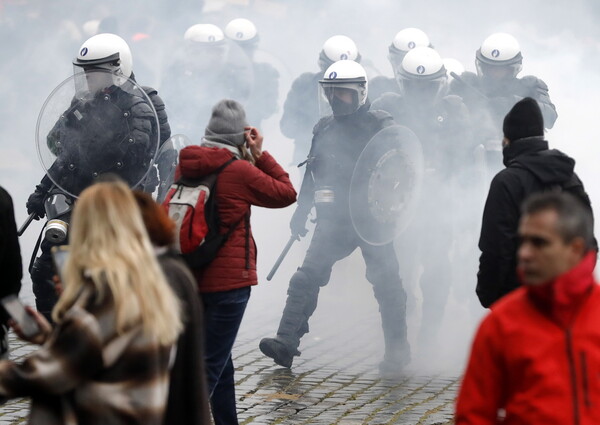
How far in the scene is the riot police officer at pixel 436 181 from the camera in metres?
8.76

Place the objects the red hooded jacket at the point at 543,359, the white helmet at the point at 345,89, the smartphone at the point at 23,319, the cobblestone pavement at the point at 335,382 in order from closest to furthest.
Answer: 1. the red hooded jacket at the point at 543,359
2. the smartphone at the point at 23,319
3. the cobblestone pavement at the point at 335,382
4. the white helmet at the point at 345,89

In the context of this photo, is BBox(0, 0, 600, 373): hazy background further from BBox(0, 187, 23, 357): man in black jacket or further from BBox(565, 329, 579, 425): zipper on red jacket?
BBox(565, 329, 579, 425): zipper on red jacket

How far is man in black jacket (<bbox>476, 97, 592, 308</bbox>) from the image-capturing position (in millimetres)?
4430

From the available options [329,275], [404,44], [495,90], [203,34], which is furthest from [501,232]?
[203,34]

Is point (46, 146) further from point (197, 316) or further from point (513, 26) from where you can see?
point (513, 26)

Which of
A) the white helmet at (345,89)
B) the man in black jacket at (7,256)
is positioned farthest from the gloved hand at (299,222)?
the man in black jacket at (7,256)

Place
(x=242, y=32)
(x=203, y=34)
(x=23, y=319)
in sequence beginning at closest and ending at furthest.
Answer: (x=23, y=319) < (x=203, y=34) < (x=242, y=32)

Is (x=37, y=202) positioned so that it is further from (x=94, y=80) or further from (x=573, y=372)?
(x=573, y=372)

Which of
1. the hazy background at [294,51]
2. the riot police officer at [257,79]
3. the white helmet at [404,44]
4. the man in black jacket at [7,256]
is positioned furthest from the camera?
the riot police officer at [257,79]

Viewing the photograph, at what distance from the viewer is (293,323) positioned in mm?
7266

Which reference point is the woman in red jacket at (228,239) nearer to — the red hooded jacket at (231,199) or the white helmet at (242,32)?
the red hooded jacket at (231,199)

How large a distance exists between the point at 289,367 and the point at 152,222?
13.8 ft

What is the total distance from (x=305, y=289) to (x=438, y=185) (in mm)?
1845

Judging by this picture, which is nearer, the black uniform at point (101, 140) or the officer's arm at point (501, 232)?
the officer's arm at point (501, 232)
